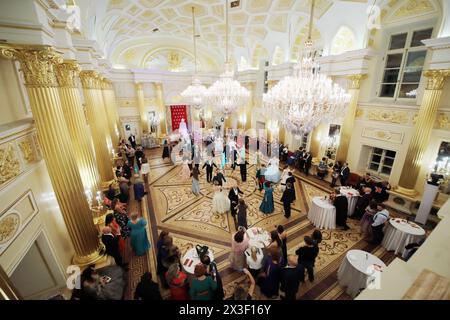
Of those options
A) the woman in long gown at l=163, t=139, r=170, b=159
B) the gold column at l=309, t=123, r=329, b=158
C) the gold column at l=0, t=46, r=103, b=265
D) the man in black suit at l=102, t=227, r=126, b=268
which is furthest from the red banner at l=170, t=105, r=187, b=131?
the man in black suit at l=102, t=227, r=126, b=268

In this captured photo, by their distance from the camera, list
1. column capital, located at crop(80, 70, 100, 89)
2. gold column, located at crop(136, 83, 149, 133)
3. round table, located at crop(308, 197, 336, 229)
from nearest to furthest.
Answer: round table, located at crop(308, 197, 336, 229)
column capital, located at crop(80, 70, 100, 89)
gold column, located at crop(136, 83, 149, 133)

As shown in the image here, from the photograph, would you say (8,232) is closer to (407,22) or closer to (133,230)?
(133,230)

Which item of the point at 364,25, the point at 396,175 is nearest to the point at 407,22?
the point at 364,25

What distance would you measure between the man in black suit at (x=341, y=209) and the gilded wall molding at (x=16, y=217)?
6833mm

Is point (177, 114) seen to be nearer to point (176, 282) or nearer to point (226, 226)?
point (226, 226)

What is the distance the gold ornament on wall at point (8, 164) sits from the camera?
267cm

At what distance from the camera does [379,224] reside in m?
5.05

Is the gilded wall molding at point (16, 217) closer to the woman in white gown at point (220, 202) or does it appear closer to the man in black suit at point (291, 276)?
the man in black suit at point (291, 276)

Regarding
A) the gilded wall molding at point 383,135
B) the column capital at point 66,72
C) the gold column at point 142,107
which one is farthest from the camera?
the gold column at point 142,107

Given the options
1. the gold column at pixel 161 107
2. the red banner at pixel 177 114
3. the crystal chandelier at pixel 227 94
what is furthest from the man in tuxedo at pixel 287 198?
the red banner at pixel 177 114

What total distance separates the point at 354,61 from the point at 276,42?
4836 mm

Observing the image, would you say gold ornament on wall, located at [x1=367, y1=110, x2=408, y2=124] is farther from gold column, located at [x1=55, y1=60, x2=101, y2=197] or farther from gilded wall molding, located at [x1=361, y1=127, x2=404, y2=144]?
gold column, located at [x1=55, y1=60, x2=101, y2=197]

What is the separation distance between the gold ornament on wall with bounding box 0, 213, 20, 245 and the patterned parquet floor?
235 centimetres

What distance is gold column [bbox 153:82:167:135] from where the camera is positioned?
1539 cm
